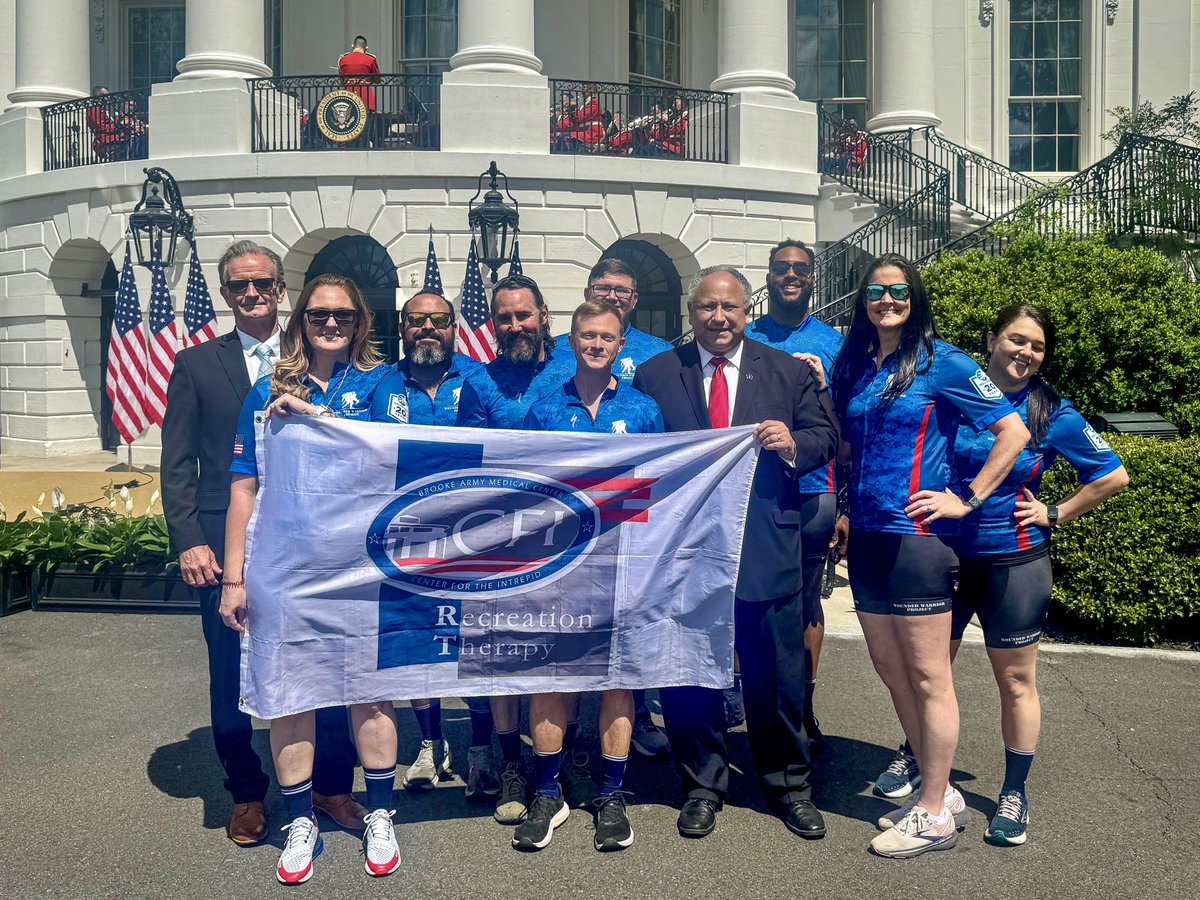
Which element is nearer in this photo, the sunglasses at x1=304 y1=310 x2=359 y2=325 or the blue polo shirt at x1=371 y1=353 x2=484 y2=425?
the sunglasses at x1=304 y1=310 x2=359 y2=325

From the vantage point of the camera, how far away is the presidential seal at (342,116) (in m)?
18.7

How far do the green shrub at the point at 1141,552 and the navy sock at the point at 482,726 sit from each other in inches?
175

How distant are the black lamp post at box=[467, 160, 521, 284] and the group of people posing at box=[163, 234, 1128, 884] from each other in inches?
501

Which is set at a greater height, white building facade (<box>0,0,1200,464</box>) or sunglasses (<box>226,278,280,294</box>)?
white building facade (<box>0,0,1200,464</box>)

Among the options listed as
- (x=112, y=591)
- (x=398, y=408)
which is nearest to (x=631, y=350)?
(x=398, y=408)

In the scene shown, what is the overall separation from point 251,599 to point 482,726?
1.38m

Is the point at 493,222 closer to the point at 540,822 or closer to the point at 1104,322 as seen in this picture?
the point at 1104,322

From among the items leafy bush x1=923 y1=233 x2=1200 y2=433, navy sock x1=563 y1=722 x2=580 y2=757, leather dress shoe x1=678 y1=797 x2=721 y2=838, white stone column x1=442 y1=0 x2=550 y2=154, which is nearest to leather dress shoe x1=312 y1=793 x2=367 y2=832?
navy sock x1=563 y1=722 x2=580 y2=757

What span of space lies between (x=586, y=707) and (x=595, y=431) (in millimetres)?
2328

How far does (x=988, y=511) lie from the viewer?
473 cm

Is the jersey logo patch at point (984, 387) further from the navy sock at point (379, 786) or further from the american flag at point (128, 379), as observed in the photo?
the american flag at point (128, 379)

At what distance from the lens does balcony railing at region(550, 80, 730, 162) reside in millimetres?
19062

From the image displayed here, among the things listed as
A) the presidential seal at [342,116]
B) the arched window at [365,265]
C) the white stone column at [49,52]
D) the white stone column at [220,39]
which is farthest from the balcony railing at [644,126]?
the white stone column at [49,52]

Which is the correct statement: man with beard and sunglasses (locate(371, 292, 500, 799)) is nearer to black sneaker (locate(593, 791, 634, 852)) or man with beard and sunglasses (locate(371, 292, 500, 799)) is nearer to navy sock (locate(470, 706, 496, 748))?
navy sock (locate(470, 706, 496, 748))
